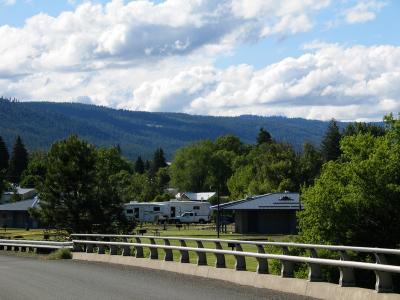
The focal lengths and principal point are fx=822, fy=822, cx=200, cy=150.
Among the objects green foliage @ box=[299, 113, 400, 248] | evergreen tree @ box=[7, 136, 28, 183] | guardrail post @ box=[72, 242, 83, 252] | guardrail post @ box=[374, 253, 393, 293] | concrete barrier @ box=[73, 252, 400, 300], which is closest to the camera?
guardrail post @ box=[374, 253, 393, 293]

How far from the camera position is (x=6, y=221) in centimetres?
10781

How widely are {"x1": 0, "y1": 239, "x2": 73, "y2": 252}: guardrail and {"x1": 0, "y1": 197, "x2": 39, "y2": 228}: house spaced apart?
61.5 m

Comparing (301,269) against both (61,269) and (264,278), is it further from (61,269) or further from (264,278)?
(264,278)

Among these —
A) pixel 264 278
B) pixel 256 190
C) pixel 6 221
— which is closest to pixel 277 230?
pixel 256 190

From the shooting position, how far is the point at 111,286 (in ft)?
57.5

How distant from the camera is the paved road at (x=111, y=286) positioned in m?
15.4

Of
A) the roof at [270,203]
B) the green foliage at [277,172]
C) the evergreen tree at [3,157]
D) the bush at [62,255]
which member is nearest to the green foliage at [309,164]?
the green foliage at [277,172]

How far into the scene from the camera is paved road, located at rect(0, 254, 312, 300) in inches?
605

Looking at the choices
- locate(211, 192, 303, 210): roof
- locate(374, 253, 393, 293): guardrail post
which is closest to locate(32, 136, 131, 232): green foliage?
locate(211, 192, 303, 210): roof

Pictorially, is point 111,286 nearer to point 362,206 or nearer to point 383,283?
point 383,283

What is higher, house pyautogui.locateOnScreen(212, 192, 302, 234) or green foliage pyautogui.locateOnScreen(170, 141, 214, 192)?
green foliage pyautogui.locateOnScreen(170, 141, 214, 192)

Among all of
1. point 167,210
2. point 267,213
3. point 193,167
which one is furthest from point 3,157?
point 267,213

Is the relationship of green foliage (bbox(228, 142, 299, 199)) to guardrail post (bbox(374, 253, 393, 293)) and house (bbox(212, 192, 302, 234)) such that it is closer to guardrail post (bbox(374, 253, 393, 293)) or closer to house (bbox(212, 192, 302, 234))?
house (bbox(212, 192, 302, 234))

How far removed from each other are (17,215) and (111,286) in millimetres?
92224
